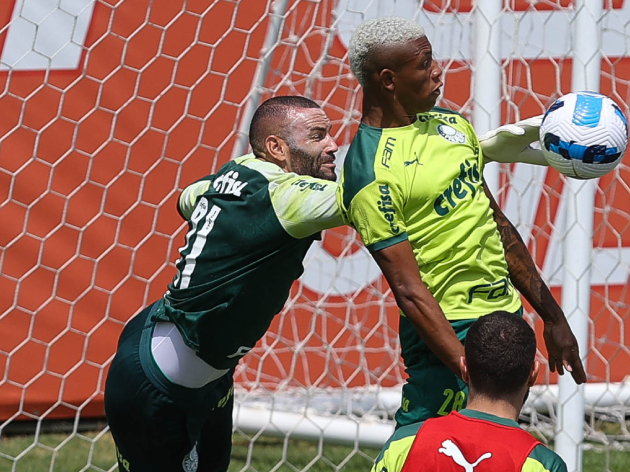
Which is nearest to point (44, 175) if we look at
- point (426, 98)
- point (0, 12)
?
point (0, 12)

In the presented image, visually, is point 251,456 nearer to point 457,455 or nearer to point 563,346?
point 563,346

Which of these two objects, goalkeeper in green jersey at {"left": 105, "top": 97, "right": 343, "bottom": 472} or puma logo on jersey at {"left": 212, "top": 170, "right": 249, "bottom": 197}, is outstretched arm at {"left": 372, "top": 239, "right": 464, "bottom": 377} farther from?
puma logo on jersey at {"left": 212, "top": 170, "right": 249, "bottom": 197}

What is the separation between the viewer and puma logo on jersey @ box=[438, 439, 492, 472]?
80.2 inches

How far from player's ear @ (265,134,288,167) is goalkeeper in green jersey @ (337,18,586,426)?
0.42 metres

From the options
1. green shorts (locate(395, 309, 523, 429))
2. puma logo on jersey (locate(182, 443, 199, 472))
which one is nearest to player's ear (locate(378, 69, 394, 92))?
green shorts (locate(395, 309, 523, 429))

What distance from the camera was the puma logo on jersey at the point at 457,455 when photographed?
2037 mm

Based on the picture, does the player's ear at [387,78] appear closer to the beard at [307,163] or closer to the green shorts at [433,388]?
the beard at [307,163]

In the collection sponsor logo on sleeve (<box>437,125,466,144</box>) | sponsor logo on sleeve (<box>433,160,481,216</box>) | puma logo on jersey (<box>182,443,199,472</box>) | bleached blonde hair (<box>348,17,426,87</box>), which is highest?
bleached blonde hair (<box>348,17,426,87</box>)

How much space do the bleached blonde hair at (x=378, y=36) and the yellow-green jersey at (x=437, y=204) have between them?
0.64 feet

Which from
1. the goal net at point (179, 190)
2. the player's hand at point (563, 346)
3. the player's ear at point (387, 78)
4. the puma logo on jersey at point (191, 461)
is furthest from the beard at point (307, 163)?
the goal net at point (179, 190)

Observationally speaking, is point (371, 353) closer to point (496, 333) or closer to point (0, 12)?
point (0, 12)

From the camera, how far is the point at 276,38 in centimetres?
Answer: 473

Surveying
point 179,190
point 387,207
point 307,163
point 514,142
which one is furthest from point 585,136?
point 179,190

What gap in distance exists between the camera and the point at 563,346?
2.94 m
